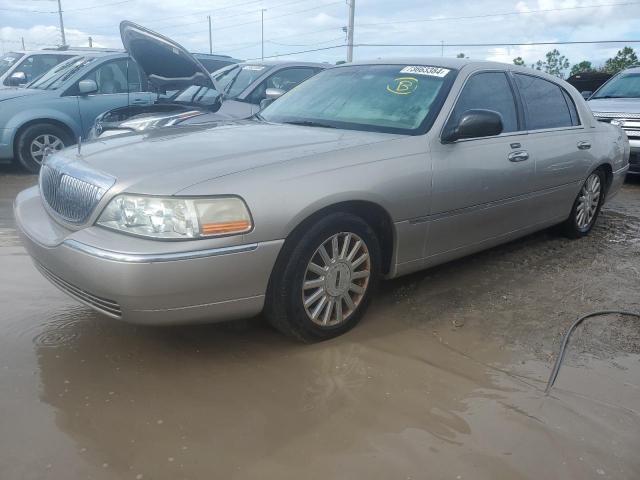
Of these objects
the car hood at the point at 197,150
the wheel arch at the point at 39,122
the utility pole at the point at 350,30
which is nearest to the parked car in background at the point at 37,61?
the wheel arch at the point at 39,122

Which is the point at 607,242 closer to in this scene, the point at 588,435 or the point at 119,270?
the point at 588,435

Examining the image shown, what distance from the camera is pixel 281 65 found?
325 inches

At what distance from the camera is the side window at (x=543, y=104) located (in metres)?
4.50

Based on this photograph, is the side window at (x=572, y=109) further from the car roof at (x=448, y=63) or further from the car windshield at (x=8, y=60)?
the car windshield at (x=8, y=60)

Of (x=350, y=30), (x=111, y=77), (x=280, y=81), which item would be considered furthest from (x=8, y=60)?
(x=350, y=30)

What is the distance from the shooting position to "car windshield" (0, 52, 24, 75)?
10594 mm

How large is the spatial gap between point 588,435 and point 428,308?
140cm

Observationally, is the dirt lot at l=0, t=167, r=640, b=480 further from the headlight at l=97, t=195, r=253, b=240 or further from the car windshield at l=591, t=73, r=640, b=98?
the car windshield at l=591, t=73, r=640, b=98

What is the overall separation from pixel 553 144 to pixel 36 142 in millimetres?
6755

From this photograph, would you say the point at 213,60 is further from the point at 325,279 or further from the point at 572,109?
the point at 325,279

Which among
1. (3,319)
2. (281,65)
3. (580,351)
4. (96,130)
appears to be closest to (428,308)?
(580,351)

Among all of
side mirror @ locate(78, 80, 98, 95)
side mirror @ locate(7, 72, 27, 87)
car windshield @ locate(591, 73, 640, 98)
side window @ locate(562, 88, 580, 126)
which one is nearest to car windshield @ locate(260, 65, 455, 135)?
side window @ locate(562, 88, 580, 126)

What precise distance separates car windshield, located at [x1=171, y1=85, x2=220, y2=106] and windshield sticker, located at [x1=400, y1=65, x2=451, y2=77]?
4.04 meters

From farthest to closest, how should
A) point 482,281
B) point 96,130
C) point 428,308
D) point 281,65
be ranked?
point 281,65 → point 96,130 → point 482,281 → point 428,308
